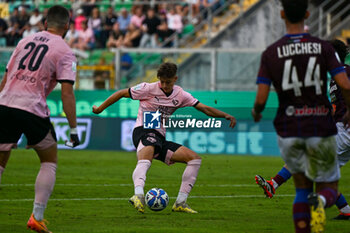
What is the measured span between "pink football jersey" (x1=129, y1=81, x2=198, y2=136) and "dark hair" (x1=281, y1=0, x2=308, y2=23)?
3.92m

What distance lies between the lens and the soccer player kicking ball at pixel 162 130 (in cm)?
989

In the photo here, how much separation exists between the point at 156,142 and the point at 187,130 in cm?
294

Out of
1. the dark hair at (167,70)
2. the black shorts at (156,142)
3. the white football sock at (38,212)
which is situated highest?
the dark hair at (167,70)

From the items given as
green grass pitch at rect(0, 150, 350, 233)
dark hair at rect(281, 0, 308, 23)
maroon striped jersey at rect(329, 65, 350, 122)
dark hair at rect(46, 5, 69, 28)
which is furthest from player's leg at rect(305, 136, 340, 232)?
maroon striped jersey at rect(329, 65, 350, 122)

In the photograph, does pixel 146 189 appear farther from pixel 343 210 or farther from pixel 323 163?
pixel 323 163

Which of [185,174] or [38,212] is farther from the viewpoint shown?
[185,174]

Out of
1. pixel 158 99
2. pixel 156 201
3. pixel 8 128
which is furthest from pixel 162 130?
pixel 8 128

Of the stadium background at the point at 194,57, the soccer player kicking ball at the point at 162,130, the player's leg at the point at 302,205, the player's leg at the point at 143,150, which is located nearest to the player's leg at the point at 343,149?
the soccer player kicking ball at the point at 162,130

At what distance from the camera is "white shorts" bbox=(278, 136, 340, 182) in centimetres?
654

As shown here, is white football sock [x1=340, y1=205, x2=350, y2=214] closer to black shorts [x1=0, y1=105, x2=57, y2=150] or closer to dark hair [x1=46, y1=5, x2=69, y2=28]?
black shorts [x1=0, y1=105, x2=57, y2=150]

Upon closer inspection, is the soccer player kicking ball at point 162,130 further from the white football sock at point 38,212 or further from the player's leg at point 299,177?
the player's leg at point 299,177

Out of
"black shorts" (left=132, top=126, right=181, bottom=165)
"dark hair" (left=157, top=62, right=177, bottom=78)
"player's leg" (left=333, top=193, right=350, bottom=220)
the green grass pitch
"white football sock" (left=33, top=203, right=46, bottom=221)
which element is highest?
"dark hair" (left=157, top=62, right=177, bottom=78)

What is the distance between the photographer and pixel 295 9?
6520mm

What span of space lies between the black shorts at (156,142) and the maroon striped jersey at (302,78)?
366 centimetres
